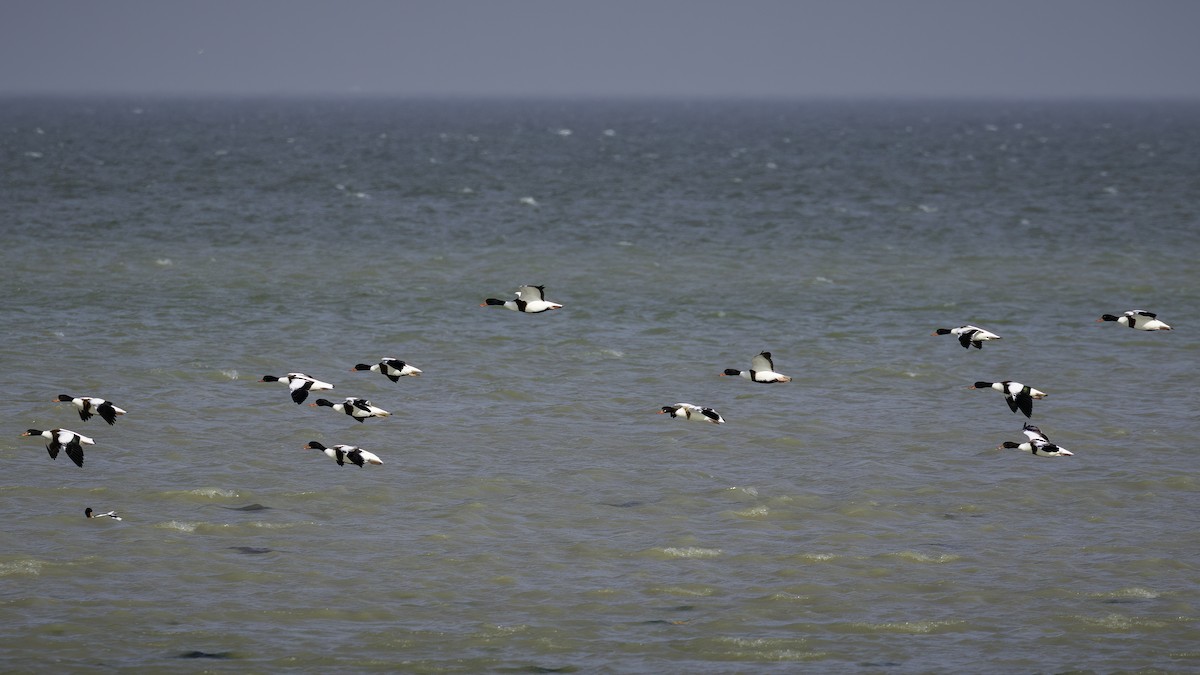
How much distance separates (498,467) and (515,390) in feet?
18.5

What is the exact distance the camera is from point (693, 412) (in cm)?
2630

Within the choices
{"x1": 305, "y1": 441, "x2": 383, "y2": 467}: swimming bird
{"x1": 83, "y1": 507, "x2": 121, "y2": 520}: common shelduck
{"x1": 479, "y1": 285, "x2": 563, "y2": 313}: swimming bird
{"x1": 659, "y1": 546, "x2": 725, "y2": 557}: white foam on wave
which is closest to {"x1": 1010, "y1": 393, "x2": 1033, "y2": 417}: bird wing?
{"x1": 659, "y1": 546, "x2": 725, "y2": 557}: white foam on wave

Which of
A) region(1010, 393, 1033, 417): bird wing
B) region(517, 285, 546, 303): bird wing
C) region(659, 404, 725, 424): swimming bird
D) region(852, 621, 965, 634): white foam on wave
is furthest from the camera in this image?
region(517, 285, 546, 303): bird wing

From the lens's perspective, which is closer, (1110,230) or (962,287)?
(962,287)

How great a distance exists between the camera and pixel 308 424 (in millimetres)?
27219

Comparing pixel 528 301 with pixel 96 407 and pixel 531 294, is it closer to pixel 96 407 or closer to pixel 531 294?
pixel 531 294

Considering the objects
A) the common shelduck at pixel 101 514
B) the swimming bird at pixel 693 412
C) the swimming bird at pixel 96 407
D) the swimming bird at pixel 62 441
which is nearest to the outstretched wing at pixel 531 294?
the swimming bird at pixel 693 412

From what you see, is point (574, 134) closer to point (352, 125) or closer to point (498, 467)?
point (352, 125)

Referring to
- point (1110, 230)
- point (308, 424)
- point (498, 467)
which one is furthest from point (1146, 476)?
point (1110, 230)

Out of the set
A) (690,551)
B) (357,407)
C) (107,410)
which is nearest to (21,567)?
(107,410)

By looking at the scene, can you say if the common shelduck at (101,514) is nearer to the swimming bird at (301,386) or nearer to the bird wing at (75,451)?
the bird wing at (75,451)

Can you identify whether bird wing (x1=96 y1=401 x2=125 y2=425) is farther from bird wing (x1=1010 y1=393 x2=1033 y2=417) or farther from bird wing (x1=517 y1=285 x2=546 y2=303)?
bird wing (x1=1010 y1=393 x2=1033 y2=417)

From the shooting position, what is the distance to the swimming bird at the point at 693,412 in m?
25.3

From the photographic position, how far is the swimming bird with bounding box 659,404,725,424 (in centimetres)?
2530
